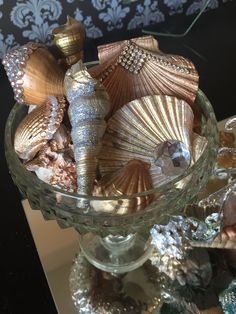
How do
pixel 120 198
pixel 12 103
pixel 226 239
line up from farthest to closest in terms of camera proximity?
1. pixel 12 103
2. pixel 226 239
3. pixel 120 198

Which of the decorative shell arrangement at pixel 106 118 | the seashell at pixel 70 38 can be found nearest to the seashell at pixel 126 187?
the decorative shell arrangement at pixel 106 118

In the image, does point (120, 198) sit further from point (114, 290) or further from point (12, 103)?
point (12, 103)

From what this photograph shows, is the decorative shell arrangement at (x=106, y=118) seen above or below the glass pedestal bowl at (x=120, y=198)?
above

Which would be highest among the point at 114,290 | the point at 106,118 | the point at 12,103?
the point at 106,118

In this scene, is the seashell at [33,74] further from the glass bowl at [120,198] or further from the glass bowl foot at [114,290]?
the glass bowl foot at [114,290]

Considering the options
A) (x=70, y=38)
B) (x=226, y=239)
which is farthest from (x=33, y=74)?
(x=226, y=239)
